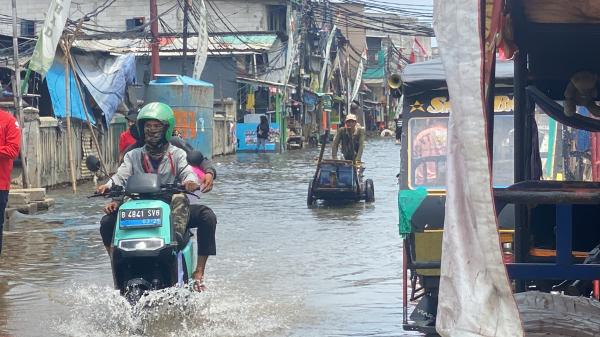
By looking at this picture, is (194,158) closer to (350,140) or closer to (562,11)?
(562,11)

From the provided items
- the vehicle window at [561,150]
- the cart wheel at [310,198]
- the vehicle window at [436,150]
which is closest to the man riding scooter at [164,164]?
the vehicle window at [436,150]

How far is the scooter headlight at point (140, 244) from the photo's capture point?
7.36 meters

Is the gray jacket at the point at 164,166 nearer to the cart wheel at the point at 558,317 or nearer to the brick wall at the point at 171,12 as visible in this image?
the cart wheel at the point at 558,317

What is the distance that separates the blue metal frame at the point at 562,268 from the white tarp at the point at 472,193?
33.1 inches

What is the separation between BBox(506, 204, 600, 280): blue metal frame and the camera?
4.07m

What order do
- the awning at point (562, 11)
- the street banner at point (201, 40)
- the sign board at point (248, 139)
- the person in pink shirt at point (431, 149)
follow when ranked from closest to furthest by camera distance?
the awning at point (562, 11)
the person in pink shirt at point (431, 149)
the street banner at point (201, 40)
the sign board at point (248, 139)

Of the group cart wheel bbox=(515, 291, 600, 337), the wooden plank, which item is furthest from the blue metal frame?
the wooden plank

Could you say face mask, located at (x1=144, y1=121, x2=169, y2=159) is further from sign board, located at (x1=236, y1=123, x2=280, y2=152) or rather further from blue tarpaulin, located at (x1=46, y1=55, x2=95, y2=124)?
sign board, located at (x1=236, y1=123, x2=280, y2=152)

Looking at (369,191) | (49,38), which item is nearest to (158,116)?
(49,38)

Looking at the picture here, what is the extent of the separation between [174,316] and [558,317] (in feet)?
15.3

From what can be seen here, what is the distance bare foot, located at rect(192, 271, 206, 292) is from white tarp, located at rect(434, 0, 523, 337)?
494cm

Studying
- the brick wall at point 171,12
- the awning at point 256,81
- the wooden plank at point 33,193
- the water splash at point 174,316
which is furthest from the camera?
the brick wall at point 171,12

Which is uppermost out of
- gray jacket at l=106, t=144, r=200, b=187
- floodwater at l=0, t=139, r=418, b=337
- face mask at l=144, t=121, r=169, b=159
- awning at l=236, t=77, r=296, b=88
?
awning at l=236, t=77, r=296, b=88

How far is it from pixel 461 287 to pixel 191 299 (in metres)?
4.84
